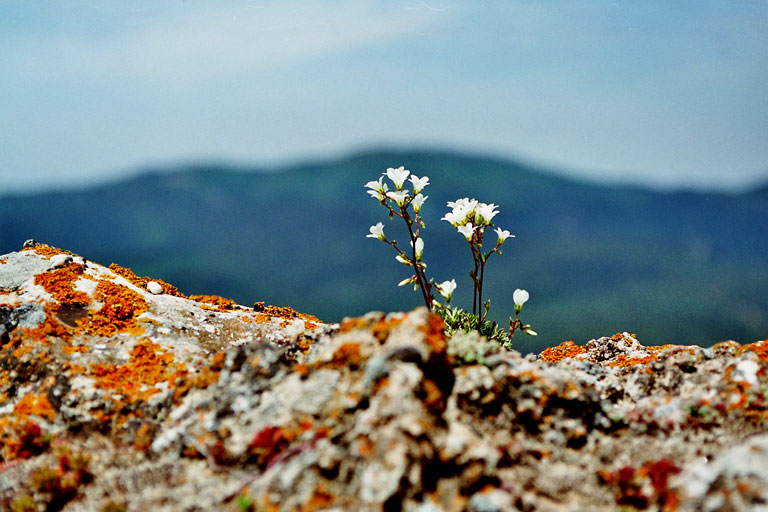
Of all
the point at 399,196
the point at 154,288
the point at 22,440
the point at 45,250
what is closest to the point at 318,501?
the point at 22,440

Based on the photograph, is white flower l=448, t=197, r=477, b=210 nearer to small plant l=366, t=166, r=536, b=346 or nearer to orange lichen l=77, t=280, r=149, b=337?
small plant l=366, t=166, r=536, b=346

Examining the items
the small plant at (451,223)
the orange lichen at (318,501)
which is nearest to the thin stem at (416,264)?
the small plant at (451,223)

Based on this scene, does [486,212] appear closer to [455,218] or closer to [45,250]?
[455,218]

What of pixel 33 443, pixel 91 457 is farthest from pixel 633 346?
pixel 33 443

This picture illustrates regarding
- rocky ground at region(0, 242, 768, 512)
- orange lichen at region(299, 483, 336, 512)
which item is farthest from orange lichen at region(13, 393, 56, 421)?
orange lichen at region(299, 483, 336, 512)

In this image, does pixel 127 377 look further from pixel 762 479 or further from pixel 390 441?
pixel 762 479

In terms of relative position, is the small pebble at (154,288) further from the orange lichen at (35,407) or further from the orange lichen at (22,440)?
the orange lichen at (22,440)
